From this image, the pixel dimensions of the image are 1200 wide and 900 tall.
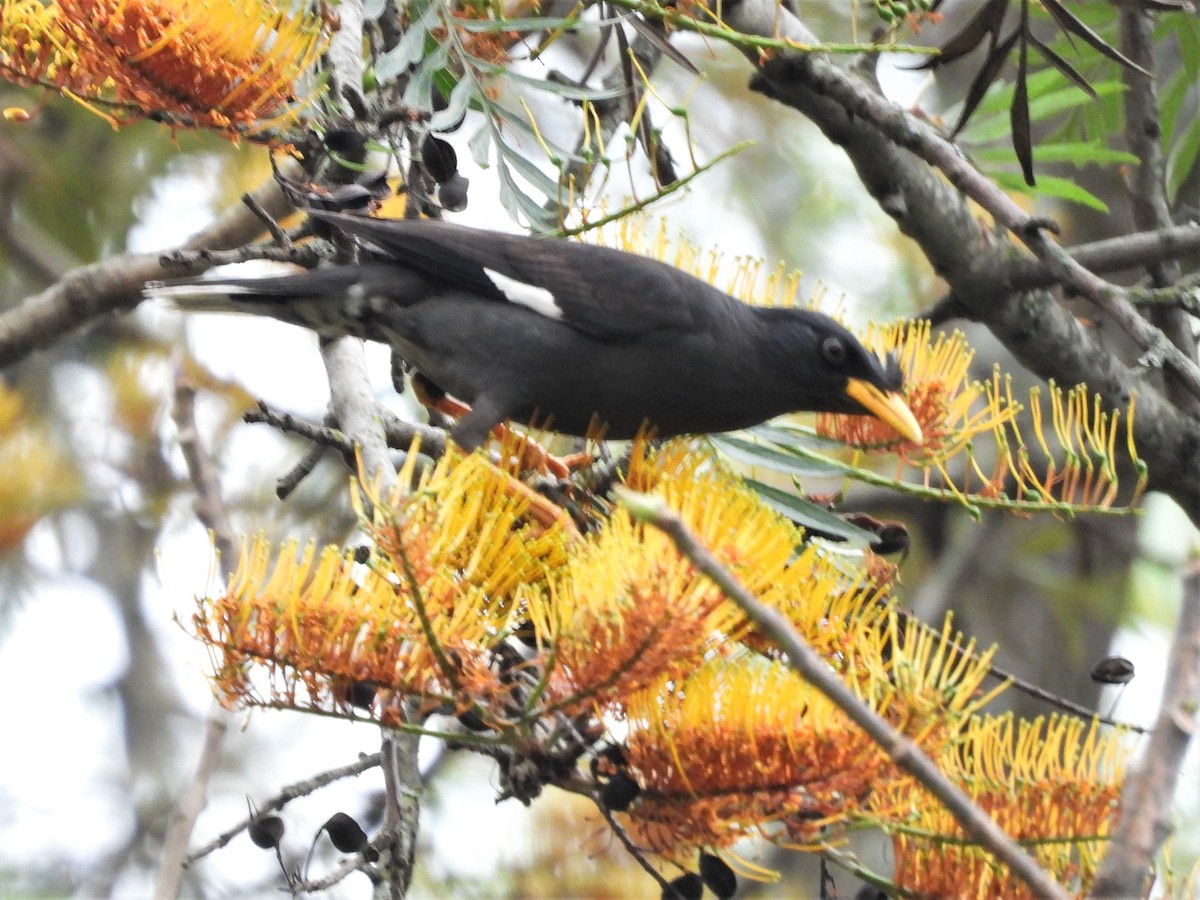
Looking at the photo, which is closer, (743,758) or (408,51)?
(743,758)

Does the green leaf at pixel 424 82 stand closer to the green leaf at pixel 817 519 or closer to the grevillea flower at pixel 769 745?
the green leaf at pixel 817 519

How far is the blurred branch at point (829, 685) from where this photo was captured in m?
1.33

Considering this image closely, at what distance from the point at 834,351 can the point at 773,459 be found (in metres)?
0.36

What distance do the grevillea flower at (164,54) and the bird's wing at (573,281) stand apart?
32.2 inches

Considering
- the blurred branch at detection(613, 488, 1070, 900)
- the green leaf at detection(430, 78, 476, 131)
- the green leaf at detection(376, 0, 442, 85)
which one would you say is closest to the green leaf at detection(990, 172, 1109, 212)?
the green leaf at detection(430, 78, 476, 131)

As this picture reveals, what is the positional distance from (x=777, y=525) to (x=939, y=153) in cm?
128

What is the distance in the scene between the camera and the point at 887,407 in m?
3.15

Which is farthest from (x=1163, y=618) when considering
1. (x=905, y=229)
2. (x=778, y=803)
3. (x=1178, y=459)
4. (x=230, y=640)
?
(x=230, y=640)

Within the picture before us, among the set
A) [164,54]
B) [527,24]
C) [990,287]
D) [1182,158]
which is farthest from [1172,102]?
[164,54]

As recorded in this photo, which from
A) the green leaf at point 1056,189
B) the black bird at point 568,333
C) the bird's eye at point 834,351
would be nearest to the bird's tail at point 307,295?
the black bird at point 568,333

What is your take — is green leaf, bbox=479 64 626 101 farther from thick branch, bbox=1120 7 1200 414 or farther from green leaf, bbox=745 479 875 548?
thick branch, bbox=1120 7 1200 414

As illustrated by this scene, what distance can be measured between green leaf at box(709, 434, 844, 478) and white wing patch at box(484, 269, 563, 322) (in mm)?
515

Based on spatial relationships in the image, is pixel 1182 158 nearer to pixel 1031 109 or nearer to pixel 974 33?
pixel 1031 109

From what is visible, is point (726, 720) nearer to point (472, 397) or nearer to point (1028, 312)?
point (472, 397)
